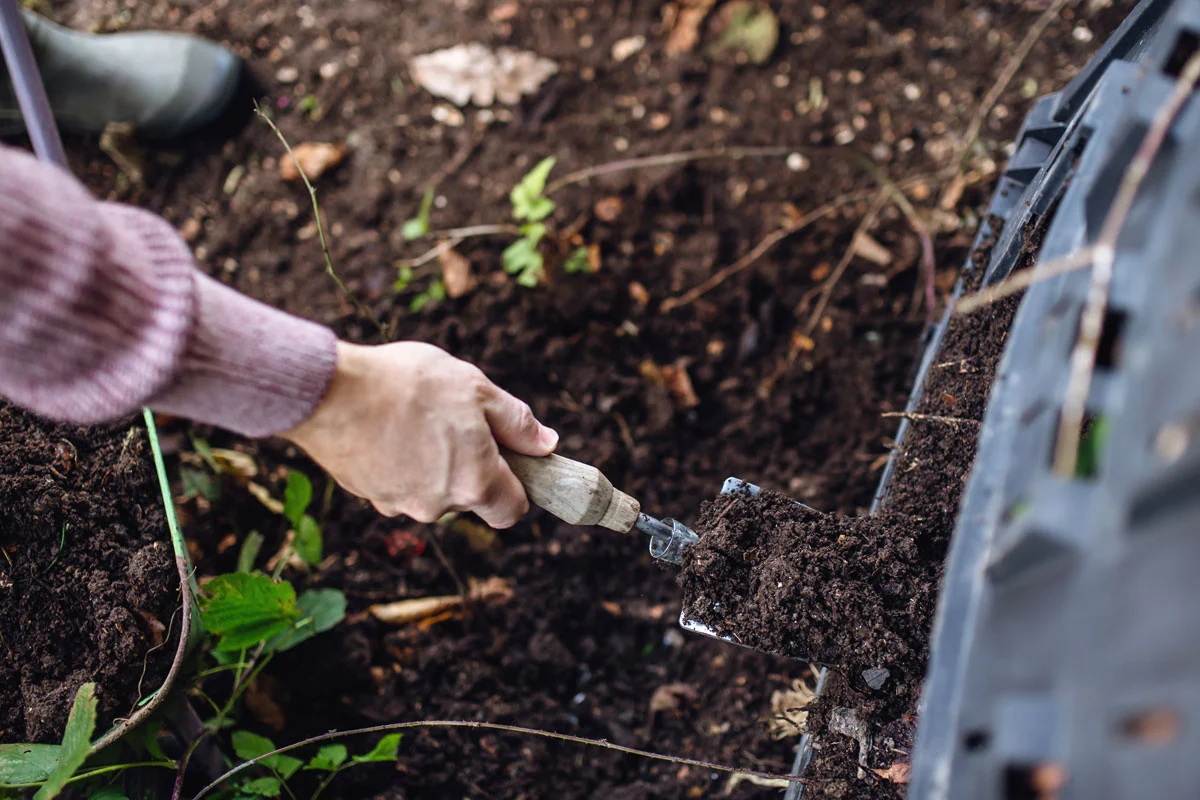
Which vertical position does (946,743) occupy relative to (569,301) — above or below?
above

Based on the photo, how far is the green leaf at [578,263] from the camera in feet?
6.81

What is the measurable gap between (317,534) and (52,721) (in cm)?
58

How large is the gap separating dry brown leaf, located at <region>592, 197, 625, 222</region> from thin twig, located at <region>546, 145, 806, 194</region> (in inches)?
3.5

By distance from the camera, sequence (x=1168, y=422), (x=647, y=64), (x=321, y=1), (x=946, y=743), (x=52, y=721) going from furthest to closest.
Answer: (x=321, y=1), (x=647, y=64), (x=52, y=721), (x=946, y=743), (x=1168, y=422)

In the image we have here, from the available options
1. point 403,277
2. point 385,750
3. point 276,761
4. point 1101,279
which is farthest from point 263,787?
point 1101,279

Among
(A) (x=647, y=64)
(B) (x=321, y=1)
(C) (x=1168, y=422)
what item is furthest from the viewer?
(B) (x=321, y=1)

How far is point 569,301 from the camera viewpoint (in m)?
2.03

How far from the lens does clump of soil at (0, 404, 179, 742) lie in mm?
1229

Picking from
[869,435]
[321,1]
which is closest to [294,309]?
[321,1]

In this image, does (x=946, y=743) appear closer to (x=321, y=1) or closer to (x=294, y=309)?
(x=294, y=309)

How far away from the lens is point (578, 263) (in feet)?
6.83

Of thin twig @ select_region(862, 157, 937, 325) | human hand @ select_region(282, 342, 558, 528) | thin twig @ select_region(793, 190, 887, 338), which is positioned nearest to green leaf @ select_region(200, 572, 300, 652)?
human hand @ select_region(282, 342, 558, 528)

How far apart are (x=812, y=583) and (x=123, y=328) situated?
102 centimetres

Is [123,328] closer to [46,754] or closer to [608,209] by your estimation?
[46,754]
